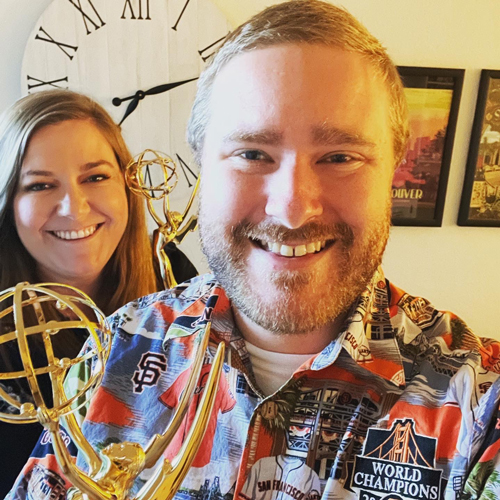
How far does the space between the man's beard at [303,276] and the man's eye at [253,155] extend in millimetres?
86

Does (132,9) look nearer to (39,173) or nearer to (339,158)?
(39,173)

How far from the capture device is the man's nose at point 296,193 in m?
0.57

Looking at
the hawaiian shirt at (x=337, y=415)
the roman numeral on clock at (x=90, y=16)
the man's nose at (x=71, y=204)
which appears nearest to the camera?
the hawaiian shirt at (x=337, y=415)

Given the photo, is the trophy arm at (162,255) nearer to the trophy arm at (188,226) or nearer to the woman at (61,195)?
the trophy arm at (188,226)

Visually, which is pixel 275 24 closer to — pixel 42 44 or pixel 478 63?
pixel 42 44

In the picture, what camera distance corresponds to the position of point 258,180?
612 mm

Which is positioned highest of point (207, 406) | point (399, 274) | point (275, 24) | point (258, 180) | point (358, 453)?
point (275, 24)

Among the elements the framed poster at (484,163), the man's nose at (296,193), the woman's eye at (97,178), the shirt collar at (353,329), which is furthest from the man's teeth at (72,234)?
the framed poster at (484,163)

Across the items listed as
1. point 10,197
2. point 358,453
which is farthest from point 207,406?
point 10,197

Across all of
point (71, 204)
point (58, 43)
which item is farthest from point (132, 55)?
point (71, 204)

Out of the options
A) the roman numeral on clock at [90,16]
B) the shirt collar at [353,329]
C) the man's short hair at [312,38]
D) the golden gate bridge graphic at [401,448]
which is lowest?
the golden gate bridge graphic at [401,448]

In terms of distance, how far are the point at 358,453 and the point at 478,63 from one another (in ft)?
4.92

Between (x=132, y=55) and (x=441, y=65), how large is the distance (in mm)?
1033

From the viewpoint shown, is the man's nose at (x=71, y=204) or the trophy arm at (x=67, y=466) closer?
the trophy arm at (x=67, y=466)
